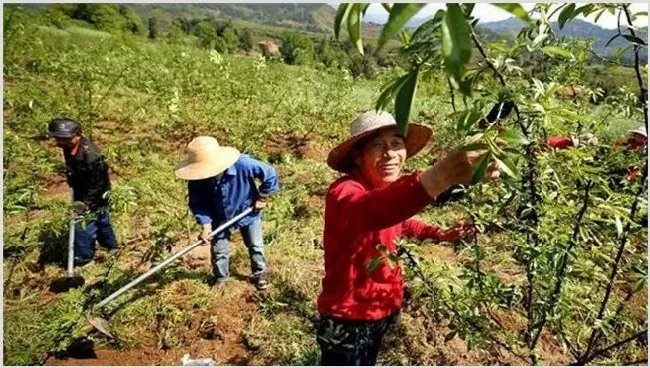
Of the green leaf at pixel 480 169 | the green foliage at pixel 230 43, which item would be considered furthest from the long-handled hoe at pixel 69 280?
the green foliage at pixel 230 43

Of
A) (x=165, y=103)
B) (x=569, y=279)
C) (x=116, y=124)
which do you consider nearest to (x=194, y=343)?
(x=569, y=279)

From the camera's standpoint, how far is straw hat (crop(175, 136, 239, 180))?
3.31 metres

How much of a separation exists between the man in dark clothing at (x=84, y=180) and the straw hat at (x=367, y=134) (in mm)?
2590

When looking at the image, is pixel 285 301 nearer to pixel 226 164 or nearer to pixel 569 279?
pixel 226 164

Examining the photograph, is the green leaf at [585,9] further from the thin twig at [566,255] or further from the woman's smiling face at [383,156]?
the woman's smiling face at [383,156]

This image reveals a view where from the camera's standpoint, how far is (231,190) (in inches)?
140

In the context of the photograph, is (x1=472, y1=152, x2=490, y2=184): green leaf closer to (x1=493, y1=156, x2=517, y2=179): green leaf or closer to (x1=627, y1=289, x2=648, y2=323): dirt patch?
(x1=493, y1=156, x2=517, y2=179): green leaf

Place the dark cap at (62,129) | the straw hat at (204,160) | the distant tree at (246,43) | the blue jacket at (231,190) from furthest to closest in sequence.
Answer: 1. the distant tree at (246,43)
2. the dark cap at (62,129)
3. the blue jacket at (231,190)
4. the straw hat at (204,160)

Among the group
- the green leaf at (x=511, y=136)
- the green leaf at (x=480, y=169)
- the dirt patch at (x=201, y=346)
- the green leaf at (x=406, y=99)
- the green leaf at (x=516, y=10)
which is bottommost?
the dirt patch at (x=201, y=346)

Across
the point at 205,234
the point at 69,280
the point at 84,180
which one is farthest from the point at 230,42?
the point at 205,234

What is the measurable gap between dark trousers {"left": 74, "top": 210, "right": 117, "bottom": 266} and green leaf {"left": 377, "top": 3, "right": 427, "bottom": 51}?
151 inches

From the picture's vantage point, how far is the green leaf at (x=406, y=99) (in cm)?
62

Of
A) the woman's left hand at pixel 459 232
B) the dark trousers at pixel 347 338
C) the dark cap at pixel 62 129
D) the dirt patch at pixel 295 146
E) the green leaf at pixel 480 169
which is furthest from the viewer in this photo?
the dirt patch at pixel 295 146

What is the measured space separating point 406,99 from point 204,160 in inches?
113
